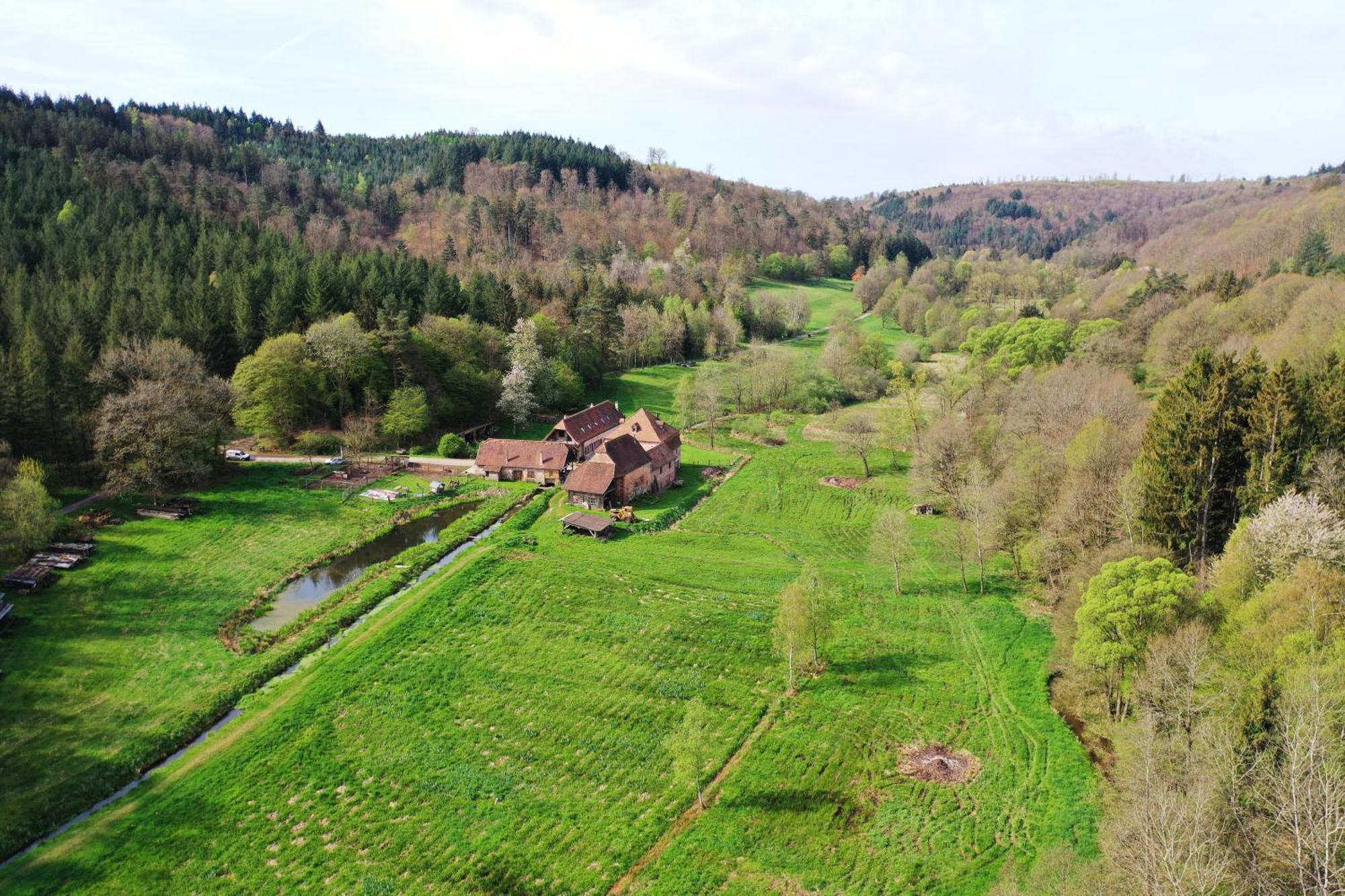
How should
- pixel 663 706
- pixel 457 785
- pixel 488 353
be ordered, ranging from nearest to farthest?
pixel 457 785 < pixel 663 706 < pixel 488 353

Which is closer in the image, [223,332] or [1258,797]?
[1258,797]

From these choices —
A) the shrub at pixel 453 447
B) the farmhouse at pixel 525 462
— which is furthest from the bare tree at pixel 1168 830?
the shrub at pixel 453 447

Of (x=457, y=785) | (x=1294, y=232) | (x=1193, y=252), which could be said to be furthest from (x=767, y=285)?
(x=457, y=785)

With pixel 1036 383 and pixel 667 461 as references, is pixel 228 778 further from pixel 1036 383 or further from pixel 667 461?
pixel 1036 383

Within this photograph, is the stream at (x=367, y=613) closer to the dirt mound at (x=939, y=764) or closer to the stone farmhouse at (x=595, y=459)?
the stone farmhouse at (x=595, y=459)

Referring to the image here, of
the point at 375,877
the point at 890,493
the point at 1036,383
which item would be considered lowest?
the point at 375,877

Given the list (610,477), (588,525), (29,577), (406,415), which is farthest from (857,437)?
(29,577)

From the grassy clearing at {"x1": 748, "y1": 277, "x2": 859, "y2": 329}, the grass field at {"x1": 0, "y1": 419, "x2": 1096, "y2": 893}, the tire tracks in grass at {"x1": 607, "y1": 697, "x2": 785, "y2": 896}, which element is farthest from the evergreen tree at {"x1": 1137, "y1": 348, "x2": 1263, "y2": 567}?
the grassy clearing at {"x1": 748, "y1": 277, "x2": 859, "y2": 329}
